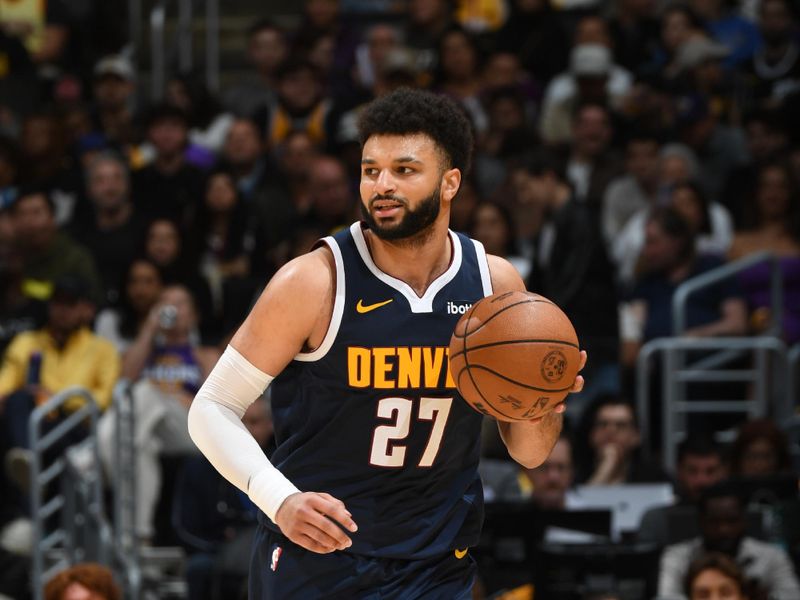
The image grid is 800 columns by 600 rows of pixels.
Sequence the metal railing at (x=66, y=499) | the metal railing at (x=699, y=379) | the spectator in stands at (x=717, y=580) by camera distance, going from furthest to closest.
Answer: the metal railing at (x=699, y=379) → the metal railing at (x=66, y=499) → the spectator in stands at (x=717, y=580)

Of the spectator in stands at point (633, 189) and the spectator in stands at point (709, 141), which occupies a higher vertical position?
the spectator in stands at point (709, 141)


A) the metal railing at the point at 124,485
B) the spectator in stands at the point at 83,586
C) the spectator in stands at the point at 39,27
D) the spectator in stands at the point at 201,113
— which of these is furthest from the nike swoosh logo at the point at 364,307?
the spectator in stands at the point at 39,27

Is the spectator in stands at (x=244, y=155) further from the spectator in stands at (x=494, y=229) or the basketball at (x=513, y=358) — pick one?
the basketball at (x=513, y=358)

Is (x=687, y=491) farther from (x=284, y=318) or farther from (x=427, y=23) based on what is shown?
(x=427, y=23)

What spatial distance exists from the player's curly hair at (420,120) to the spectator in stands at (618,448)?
4.56 m

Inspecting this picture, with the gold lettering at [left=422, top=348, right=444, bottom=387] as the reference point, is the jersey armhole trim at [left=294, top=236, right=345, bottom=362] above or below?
above

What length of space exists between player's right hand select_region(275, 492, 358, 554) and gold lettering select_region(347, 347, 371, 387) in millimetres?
397

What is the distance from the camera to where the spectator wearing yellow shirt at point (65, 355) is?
353 inches

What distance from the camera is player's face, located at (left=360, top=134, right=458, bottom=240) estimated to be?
398 centimetres

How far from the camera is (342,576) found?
3.96 meters

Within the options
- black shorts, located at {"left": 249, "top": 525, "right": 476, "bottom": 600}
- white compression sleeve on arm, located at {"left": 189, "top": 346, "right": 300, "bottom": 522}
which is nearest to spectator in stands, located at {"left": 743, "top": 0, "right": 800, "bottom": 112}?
black shorts, located at {"left": 249, "top": 525, "right": 476, "bottom": 600}

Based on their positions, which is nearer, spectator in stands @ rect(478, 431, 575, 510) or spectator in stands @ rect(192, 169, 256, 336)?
spectator in stands @ rect(478, 431, 575, 510)

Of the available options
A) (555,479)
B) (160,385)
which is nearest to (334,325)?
(555,479)

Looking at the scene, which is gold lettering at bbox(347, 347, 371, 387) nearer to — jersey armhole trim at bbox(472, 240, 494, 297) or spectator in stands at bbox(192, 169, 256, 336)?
jersey armhole trim at bbox(472, 240, 494, 297)
